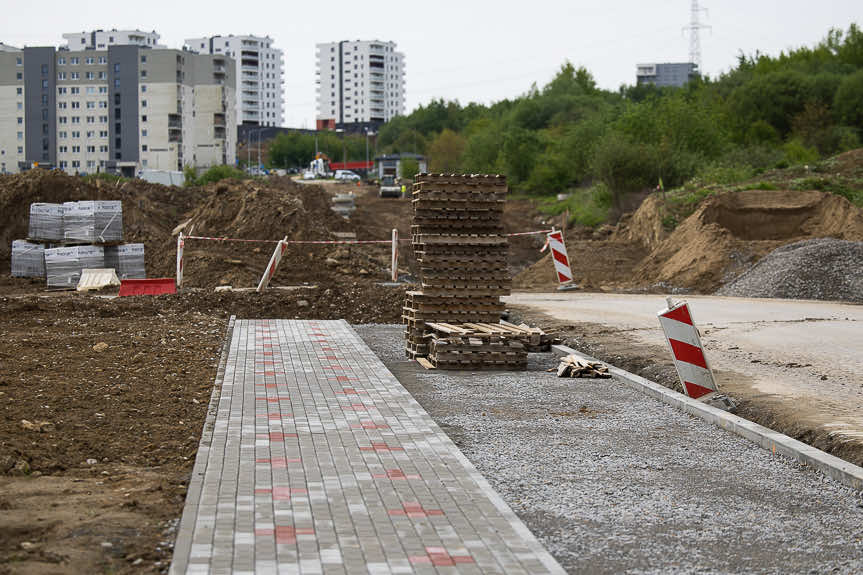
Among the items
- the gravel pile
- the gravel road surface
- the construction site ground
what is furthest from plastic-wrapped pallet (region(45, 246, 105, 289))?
the gravel road surface

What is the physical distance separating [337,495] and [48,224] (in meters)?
22.9

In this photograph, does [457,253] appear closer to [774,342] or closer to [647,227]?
[774,342]

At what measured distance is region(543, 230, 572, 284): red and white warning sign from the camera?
78.0 ft

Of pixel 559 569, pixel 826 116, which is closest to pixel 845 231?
pixel 559 569

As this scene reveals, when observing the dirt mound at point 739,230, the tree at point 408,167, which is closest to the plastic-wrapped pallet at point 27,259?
the dirt mound at point 739,230

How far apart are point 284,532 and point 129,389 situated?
215 inches

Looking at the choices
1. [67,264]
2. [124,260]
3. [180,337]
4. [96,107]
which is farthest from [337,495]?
[96,107]

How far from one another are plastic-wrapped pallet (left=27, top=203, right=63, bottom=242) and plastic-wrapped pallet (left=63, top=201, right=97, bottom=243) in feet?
1.02

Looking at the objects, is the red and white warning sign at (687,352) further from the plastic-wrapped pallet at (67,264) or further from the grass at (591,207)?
the grass at (591,207)

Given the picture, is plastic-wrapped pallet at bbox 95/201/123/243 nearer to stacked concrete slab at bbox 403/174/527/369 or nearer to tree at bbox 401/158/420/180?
stacked concrete slab at bbox 403/174/527/369

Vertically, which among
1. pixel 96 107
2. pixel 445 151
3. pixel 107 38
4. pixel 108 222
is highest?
pixel 107 38

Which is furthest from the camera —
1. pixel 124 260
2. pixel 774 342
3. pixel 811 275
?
pixel 124 260

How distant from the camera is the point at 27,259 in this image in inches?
1050

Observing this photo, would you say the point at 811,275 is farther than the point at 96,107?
No
